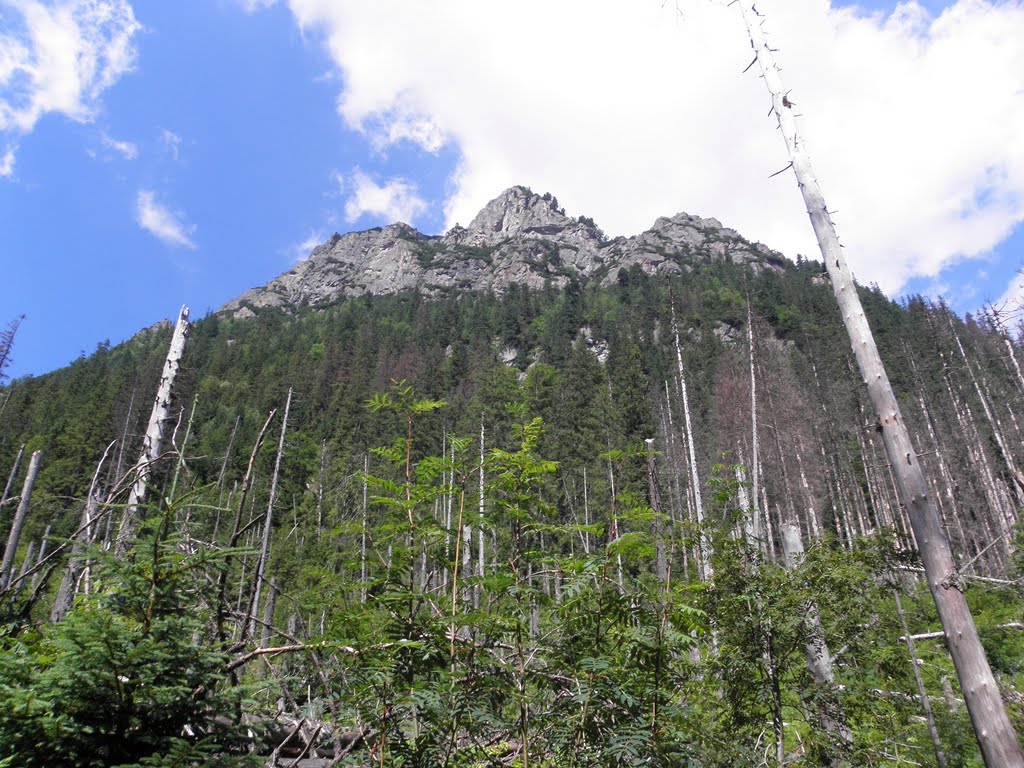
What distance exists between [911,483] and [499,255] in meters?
121

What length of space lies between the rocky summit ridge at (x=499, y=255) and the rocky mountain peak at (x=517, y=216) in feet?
0.89

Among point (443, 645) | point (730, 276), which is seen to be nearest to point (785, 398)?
point (443, 645)

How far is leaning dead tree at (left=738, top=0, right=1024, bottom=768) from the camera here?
3.78 m

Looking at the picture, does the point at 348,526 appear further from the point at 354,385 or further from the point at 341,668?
the point at 354,385

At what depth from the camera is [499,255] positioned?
398 feet

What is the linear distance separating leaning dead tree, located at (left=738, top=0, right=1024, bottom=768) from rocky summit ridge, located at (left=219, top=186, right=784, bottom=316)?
86.4m

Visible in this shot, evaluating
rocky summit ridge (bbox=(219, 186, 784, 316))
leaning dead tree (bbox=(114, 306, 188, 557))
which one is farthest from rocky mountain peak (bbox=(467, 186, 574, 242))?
leaning dead tree (bbox=(114, 306, 188, 557))

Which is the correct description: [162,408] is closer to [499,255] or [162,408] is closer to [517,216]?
[499,255]

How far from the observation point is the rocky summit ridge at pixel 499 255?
350 feet

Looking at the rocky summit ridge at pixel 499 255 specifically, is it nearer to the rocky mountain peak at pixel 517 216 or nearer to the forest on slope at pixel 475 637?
the rocky mountain peak at pixel 517 216

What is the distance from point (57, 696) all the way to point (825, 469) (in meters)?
32.2

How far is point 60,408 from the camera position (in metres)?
48.7

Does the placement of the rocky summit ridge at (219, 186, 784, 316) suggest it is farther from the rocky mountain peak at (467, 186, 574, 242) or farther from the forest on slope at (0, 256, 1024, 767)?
the forest on slope at (0, 256, 1024, 767)

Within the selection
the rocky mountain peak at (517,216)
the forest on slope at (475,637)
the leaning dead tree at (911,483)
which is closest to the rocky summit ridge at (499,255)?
the rocky mountain peak at (517,216)
